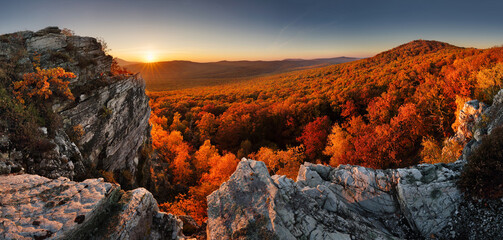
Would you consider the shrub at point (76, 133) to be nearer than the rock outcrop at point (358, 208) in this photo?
No

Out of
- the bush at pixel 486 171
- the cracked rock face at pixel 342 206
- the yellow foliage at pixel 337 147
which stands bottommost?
the yellow foliage at pixel 337 147

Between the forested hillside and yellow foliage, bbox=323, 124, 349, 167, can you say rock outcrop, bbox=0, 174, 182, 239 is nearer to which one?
the forested hillside

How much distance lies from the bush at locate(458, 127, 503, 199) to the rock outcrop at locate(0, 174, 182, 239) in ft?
52.6

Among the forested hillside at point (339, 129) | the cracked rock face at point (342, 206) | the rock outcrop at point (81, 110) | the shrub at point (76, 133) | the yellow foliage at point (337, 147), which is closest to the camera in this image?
the cracked rock face at point (342, 206)

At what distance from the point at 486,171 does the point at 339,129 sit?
23.6 m

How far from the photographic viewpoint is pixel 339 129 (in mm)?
32625

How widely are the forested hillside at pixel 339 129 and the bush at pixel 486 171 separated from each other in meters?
8.49

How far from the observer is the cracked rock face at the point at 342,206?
8.95 m

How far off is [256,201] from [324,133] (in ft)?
99.8

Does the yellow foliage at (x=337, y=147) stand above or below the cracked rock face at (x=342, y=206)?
below

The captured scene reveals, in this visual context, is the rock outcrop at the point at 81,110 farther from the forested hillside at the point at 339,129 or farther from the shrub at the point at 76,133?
the forested hillside at the point at 339,129

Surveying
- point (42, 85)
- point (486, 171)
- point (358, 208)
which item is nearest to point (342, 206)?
point (358, 208)

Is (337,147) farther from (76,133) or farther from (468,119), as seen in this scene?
(76,133)

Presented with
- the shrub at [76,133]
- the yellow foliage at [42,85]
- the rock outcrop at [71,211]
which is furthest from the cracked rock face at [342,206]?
the yellow foliage at [42,85]
